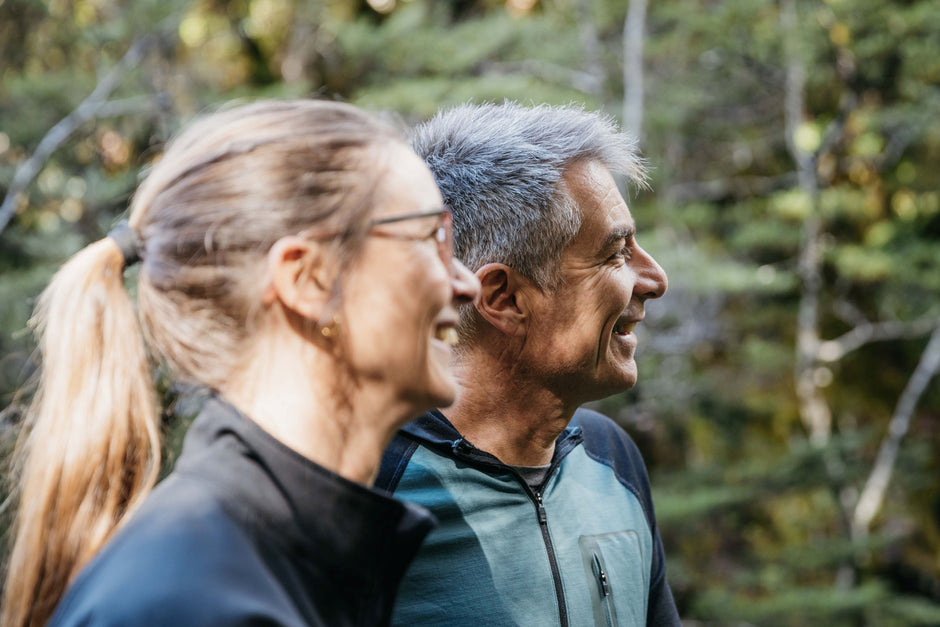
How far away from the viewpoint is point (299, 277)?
0.89m

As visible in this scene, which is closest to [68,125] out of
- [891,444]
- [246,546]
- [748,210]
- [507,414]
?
[507,414]

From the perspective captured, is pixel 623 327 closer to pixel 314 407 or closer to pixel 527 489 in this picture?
pixel 527 489

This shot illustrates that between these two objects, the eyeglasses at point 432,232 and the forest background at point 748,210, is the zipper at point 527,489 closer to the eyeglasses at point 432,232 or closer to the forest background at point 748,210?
Answer: the eyeglasses at point 432,232

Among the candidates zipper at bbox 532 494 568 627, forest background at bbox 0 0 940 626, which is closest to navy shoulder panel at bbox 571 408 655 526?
zipper at bbox 532 494 568 627

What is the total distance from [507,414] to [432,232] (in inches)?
23.1

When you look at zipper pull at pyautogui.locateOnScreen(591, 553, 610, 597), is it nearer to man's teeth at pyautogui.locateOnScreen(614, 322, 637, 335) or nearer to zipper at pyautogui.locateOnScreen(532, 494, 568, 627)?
zipper at pyautogui.locateOnScreen(532, 494, 568, 627)

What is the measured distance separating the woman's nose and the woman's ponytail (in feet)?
1.36

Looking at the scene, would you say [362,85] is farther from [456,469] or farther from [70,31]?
[456,469]

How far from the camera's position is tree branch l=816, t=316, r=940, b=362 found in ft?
21.6

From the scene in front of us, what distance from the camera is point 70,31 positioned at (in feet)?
13.7

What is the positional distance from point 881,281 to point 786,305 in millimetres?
859

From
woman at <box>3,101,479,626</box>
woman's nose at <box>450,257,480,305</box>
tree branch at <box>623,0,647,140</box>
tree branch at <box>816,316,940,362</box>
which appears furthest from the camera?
tree branch at <box>816,316,940,362</box>

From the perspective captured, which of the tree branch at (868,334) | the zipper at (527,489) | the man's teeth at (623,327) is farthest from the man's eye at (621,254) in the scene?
the tree branch at (868,334)

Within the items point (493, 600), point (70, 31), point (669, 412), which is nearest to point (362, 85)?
point (70, 31)
